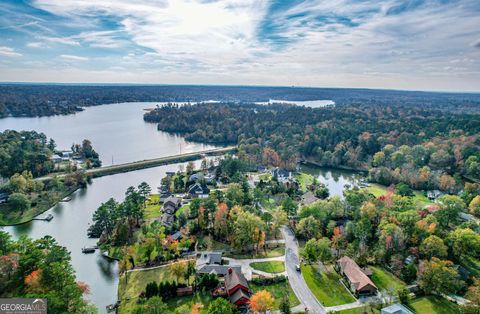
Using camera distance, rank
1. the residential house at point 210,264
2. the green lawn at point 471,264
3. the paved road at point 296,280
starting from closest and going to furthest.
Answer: the paved road at point 296,280
the residential house at point 210,264
the green lawn at point 471,264

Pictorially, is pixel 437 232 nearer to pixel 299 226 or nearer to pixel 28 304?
pixel 299 226

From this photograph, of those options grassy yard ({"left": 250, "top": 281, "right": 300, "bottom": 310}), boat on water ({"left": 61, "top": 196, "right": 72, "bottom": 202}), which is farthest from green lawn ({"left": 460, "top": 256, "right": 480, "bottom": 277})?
boat on water ({"left": 61, "top": 196, "right": 72, "bottom": 202})

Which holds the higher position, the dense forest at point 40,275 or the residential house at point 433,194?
the dense forest at point 40,275

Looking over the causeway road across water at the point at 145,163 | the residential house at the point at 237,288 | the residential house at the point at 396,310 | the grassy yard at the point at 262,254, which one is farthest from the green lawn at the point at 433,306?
the causeway road across water at the point at 145,163

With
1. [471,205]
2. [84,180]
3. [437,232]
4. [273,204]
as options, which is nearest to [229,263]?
[273,204]

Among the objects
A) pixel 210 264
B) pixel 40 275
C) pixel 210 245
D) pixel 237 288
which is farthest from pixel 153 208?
pixel 237 288

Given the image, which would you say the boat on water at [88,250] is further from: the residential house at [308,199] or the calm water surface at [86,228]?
the residential house at [308,199]

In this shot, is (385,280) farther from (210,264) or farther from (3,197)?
(3,197)
